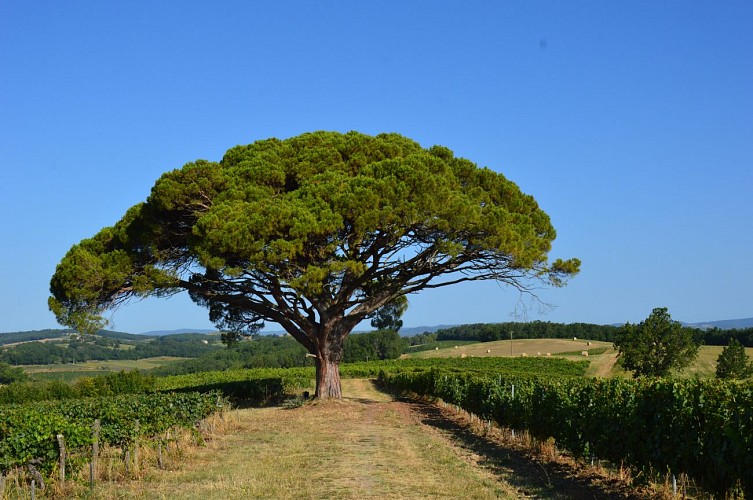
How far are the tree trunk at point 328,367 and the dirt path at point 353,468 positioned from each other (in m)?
6.86

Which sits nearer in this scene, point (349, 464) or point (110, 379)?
point (349, 464)

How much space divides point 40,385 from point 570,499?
3661 cm

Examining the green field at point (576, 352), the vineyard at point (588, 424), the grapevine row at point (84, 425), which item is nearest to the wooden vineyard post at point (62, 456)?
the vineyard at point (588, 424)

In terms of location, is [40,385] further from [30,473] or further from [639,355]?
[639,355]

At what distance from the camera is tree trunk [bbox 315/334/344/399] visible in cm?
2728

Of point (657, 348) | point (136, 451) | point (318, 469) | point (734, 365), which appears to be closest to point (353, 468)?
point (318, 469)

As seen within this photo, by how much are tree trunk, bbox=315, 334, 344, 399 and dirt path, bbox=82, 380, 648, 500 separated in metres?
6.86

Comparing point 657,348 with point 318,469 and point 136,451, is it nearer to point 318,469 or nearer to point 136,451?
point 318,469

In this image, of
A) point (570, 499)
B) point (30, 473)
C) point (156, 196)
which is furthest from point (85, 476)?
point (156, 196)

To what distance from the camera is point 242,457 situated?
14.0 m

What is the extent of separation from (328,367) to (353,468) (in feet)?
49.8

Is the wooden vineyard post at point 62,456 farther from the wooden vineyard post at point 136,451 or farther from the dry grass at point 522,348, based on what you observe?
the dry grass at point 522,348

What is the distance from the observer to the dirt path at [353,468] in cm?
1031

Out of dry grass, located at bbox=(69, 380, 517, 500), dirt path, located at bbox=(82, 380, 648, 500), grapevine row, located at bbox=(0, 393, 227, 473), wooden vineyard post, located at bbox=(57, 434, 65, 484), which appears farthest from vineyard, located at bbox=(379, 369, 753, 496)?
wooden vineyard post, located at bbox=(57, 434, 65, 484)
